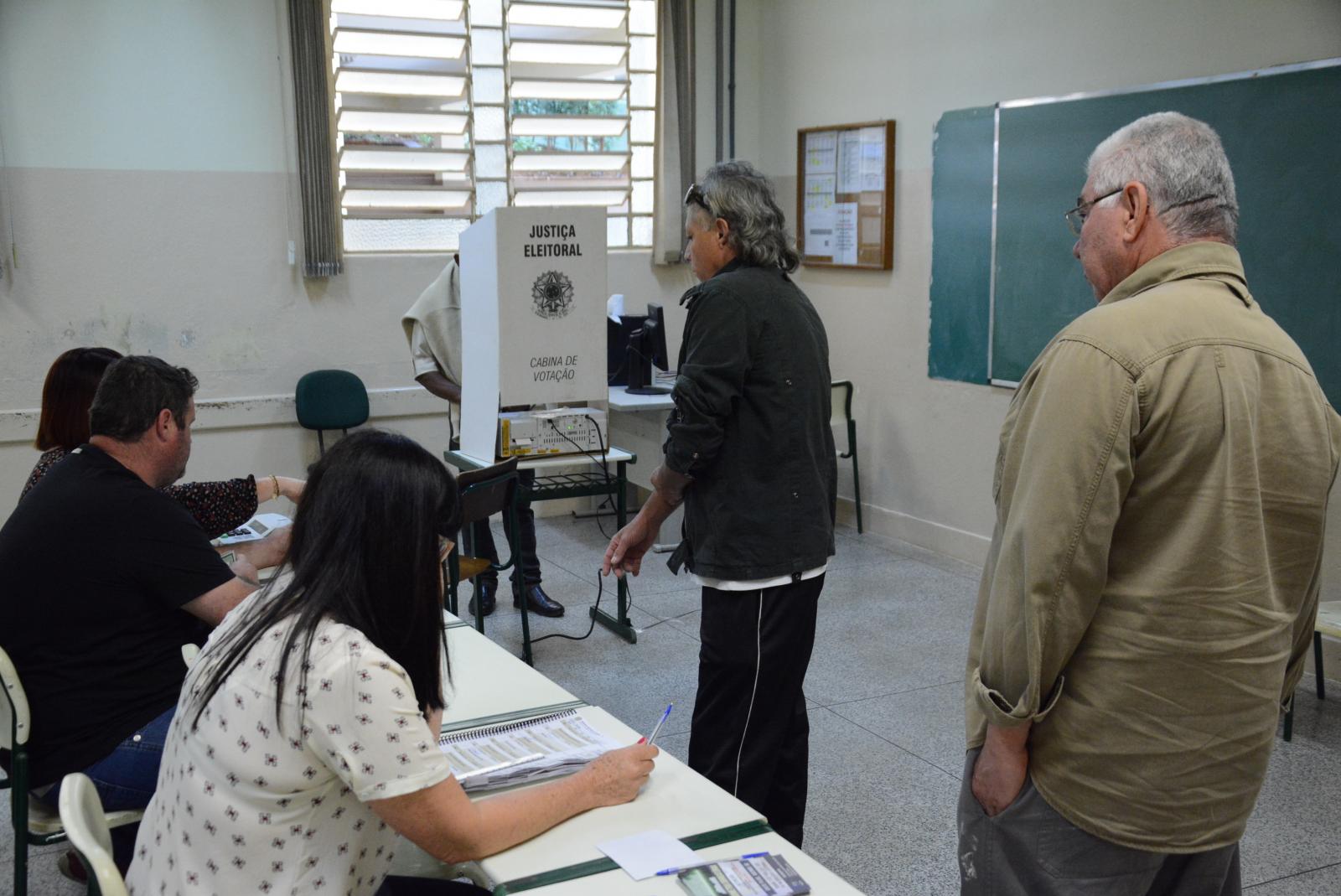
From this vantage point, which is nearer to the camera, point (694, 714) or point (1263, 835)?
point (694, 714)

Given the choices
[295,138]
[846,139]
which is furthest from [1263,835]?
[295,138]

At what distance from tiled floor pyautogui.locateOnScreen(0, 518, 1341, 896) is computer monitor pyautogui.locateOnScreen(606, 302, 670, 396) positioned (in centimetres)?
89

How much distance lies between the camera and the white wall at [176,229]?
16.9 ft

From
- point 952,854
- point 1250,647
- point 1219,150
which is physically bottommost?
point 952,854

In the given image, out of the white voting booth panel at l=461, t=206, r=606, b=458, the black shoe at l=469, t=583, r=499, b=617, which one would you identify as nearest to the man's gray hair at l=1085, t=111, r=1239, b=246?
the white voting booth panel at l=461, t=206, r=606, b=458

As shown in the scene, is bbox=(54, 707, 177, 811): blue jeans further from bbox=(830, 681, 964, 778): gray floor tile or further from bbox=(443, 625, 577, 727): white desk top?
bbox=(830, 681, 964, 778): gray floor tile

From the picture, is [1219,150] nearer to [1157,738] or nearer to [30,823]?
[1157,738]

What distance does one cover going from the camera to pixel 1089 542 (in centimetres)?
135

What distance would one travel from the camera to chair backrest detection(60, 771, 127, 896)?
135 cm

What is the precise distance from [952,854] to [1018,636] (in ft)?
5.31

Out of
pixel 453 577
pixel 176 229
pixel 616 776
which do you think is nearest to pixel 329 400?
pixel 176 229

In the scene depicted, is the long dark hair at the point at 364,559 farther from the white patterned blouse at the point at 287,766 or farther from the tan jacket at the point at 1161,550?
the tan jacket at the point at 1161,550

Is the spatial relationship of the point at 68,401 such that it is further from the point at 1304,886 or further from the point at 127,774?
the point at 1304,886

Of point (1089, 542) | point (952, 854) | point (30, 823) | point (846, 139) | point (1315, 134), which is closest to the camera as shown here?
point (1089, 542)
